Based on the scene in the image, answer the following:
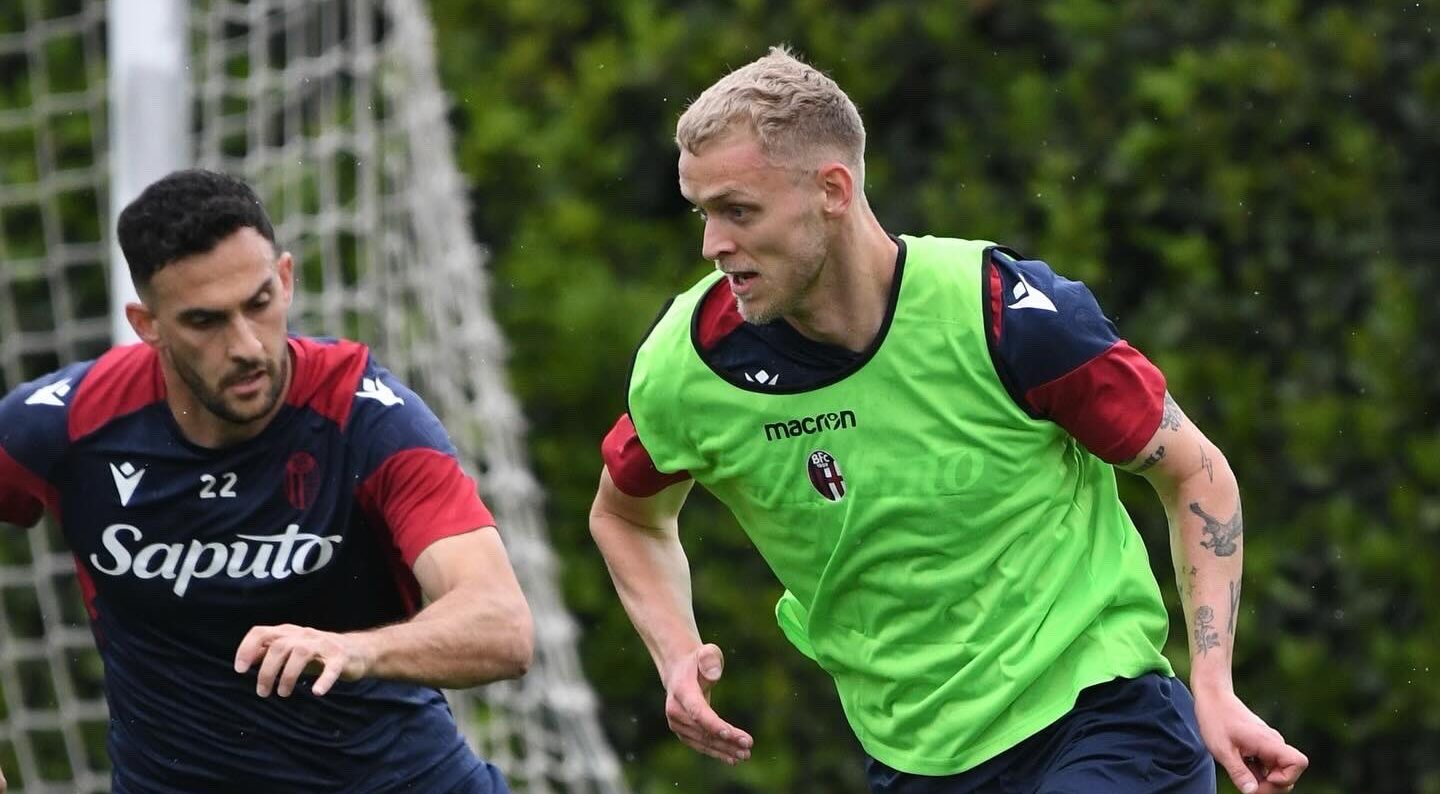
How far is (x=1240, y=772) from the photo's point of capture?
3.76m

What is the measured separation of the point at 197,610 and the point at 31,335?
13.2 feet

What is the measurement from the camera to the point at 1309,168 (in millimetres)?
7668

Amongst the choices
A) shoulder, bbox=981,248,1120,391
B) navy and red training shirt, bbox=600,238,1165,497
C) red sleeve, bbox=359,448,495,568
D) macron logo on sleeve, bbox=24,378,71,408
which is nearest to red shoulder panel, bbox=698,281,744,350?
navy and red training shirt, bbox=600,238,1165,497

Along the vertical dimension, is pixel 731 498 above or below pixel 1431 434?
above

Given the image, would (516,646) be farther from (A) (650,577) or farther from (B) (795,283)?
(B) (795,283)

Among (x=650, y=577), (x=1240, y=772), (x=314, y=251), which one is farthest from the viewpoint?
(x=314, y=251)

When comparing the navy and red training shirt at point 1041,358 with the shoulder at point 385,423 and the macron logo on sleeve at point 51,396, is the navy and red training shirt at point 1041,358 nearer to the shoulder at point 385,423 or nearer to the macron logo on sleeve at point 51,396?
the shoulder at point 385,423

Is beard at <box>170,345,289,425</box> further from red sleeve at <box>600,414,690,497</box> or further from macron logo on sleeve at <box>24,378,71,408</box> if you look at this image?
red sleeve at <box>600,414,690,497</box>

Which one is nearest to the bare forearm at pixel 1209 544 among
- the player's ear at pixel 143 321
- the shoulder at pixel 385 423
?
the shoulder at pixel 385 423

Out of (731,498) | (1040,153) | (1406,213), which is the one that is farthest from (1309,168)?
(731,498)

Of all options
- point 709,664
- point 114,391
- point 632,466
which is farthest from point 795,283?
point 114,391

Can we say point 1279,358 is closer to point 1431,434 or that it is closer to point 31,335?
point 1431,434

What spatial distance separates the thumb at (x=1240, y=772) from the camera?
12.3 ft

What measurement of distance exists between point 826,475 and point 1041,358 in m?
0.45
